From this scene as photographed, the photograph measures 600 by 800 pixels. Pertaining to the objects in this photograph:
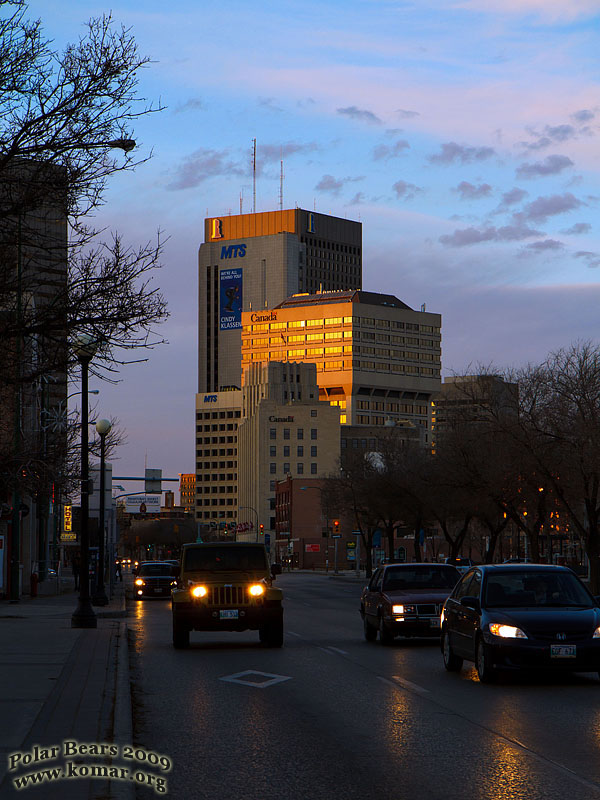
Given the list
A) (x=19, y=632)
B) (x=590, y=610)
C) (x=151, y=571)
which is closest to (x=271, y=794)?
(x=590, y=610)

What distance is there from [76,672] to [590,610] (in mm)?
7291

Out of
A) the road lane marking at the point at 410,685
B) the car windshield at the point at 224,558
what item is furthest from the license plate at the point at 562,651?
the car windshield at the point at 224,558

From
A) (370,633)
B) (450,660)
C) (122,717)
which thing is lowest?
(370,633)

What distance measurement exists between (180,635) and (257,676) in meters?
5.94

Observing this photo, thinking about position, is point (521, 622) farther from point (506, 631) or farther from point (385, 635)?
point (385, 635)

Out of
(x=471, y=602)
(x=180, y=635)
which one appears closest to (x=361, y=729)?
(x=471, y=602)

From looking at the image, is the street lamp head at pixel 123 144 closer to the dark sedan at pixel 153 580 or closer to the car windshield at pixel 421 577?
the car windshield at pixel 421 577

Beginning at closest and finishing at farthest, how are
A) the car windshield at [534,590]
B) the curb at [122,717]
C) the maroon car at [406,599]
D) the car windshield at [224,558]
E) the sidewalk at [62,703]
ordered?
the curb at [122,717]
the sidewalk at [62,703]
the car windshield at [534,590]
the maroon car at [406,599]
the car windshield at [224,558]

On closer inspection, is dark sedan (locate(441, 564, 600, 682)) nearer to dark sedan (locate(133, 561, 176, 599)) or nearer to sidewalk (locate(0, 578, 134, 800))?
sidewalk (locate(0, 578, 134, 800))

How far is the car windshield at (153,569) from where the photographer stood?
171 feet

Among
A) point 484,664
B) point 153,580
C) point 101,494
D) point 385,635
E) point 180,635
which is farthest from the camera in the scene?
point 153,580

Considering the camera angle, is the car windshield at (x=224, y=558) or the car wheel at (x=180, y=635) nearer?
the car wheel at (x=180, y=635)

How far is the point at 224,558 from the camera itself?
977 inches

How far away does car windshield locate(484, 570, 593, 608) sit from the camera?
1714cm
